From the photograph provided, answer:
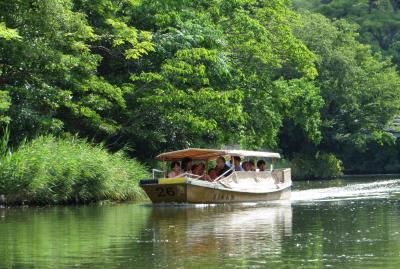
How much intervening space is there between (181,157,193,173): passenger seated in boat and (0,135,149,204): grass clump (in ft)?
6.60

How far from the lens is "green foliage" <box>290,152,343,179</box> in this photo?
67250 millimetres

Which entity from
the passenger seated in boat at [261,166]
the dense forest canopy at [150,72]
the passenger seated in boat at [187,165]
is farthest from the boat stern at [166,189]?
the passenger seated in boat at [261,166]

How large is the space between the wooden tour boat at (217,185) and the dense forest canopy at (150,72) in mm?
4483

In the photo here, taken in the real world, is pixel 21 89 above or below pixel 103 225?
above

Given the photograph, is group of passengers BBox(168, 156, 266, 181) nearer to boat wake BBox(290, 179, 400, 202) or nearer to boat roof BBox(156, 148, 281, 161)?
boat roof BBox(156, 148, 281, 161)

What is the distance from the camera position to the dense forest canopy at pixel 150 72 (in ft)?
115

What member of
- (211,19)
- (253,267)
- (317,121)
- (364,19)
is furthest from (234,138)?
(364,19)

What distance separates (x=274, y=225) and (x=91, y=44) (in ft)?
63.5

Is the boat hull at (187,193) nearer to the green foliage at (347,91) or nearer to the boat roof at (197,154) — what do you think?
the boat roof at (197,154)

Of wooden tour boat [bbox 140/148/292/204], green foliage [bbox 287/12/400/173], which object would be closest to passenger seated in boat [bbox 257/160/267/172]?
wooden tour boat [bbox 140/148/292/204]

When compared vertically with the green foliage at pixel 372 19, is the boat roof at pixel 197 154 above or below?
below

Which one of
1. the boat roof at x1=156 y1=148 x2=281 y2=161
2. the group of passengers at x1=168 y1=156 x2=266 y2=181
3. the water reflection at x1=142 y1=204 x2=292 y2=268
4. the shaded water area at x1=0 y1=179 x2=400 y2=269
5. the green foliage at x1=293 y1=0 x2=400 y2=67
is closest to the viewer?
the shaded water area at x1=0 y1=179 x2=400 y2=269

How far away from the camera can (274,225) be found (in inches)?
947

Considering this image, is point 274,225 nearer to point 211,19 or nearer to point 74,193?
point 74,193
